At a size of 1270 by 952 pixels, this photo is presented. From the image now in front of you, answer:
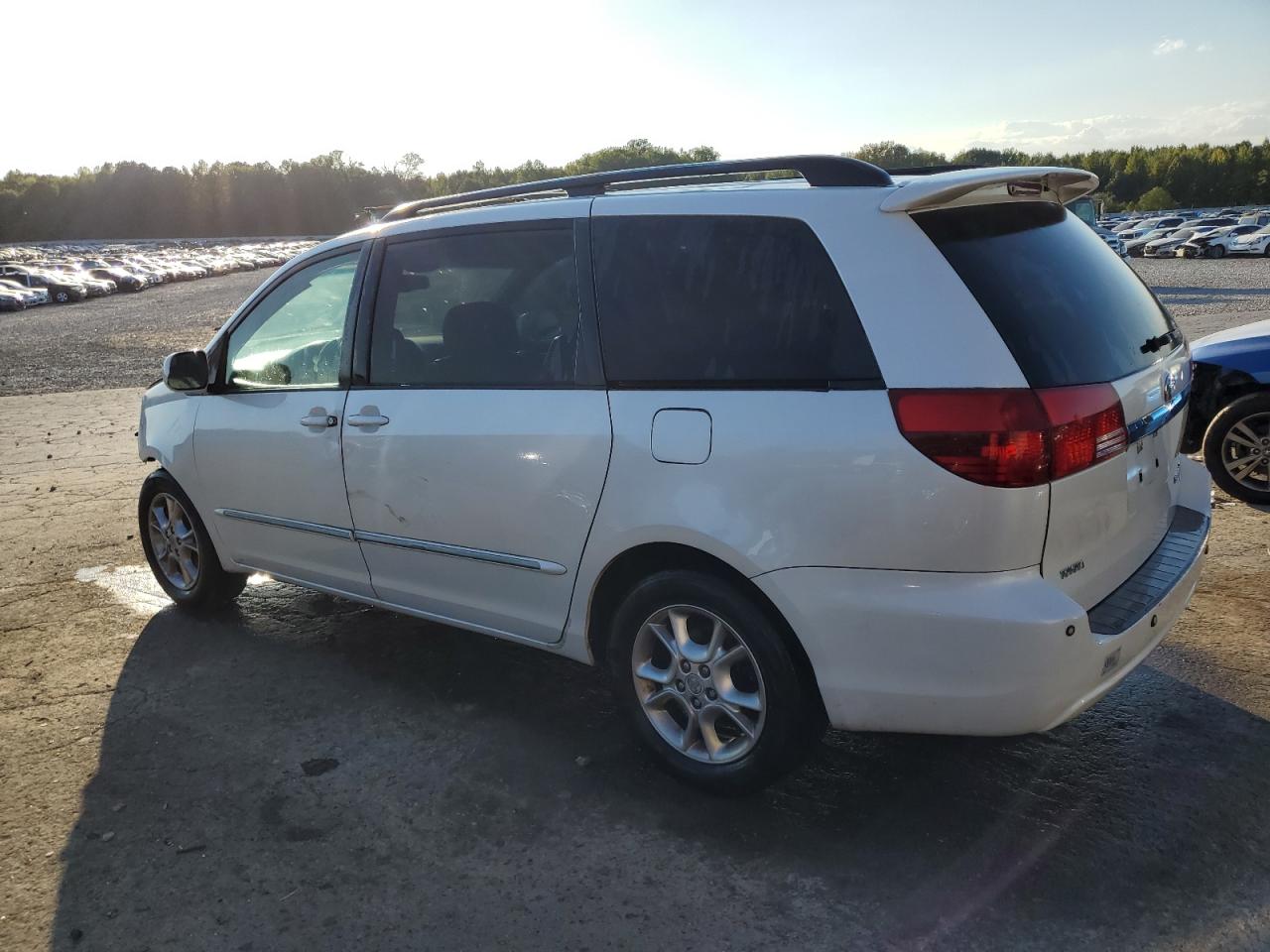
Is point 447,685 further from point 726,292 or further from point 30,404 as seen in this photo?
point 30,404

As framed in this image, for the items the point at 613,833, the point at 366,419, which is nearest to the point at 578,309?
the point at 366,419

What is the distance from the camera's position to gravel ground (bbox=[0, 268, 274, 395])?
17141 millimetres

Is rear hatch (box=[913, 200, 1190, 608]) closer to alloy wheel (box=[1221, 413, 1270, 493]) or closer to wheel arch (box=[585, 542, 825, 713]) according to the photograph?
wheel arch (box=[585, 542, 825, 713])

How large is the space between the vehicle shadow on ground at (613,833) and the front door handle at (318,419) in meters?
1.10

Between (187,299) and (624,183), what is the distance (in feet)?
143

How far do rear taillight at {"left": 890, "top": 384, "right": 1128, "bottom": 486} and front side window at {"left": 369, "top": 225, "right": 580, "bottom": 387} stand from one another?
47.7 inches

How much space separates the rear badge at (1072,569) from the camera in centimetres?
269

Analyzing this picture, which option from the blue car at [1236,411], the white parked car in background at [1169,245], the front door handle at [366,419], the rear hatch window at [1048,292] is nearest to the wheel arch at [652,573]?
the rear hatch window at [1048,292]

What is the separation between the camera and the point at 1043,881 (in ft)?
8.98

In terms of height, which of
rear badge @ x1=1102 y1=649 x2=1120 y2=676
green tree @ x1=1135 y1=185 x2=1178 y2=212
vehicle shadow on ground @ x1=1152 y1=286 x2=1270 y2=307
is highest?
green tree @ x1=1135 y1=185 x2=1178 y2=212

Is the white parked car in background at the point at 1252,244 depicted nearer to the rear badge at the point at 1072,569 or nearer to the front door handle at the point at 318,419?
the rear badge at the point at 1072,569

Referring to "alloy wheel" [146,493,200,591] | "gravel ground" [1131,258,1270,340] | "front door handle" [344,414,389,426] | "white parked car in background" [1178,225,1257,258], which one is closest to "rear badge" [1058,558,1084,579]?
"front door handle" [344,414,389,426]

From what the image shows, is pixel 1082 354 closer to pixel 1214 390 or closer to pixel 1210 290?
pixel 1214 390

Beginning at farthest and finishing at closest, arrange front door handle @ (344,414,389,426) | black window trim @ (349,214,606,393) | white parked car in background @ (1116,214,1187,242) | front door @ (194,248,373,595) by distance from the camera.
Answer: white parked car in background @ (1116,214,1187,242) < front door @ (194,248,373,595) < front door handle @ (344,414,389,426) < black window trim @ (349,214,606,393)
